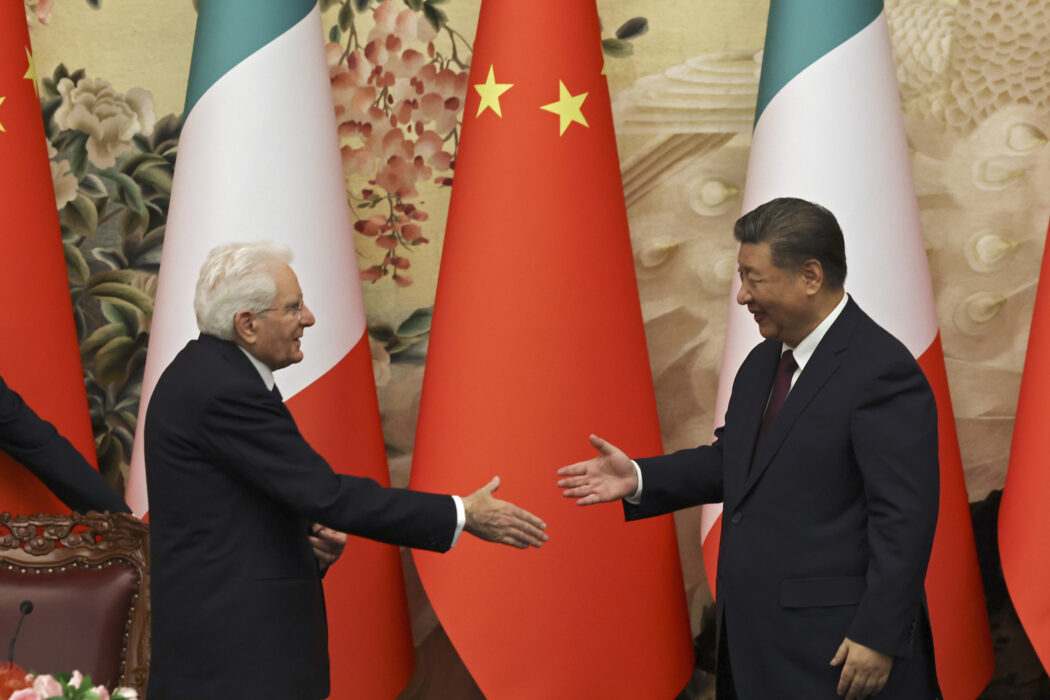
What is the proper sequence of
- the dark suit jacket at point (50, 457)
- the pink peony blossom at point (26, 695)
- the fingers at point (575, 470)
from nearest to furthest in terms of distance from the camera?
the pink peony blossom at point (26, 695) < the fingers at point (575, 470) < the dark suit jacket at point (50, 457)

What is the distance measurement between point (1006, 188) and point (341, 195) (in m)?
1.86

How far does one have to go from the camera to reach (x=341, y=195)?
2.56m

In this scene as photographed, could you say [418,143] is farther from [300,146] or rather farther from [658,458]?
[658,458]

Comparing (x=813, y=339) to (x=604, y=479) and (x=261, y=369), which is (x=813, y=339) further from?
(x=261, y=369)

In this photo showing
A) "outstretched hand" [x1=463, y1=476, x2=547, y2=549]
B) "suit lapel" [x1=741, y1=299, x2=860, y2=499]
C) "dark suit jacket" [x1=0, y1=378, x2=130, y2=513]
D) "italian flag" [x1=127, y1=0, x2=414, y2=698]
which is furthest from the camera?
"italian flag" [x1=127, y1=0, x2=414, y2=698]

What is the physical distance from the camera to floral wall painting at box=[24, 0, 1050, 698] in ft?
9.70

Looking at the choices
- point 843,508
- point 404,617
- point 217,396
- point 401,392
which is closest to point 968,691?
point 843,508

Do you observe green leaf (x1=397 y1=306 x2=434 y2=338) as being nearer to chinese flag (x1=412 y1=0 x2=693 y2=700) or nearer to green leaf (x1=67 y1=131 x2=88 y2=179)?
chinese flag (x1=412 y1=0 x2=693 y2=700)

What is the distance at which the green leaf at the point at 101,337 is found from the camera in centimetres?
297

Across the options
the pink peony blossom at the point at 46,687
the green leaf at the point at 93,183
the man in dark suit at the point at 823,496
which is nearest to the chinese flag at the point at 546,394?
the man in dark suit at the point at 823,496

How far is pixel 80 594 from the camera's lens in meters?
1.72

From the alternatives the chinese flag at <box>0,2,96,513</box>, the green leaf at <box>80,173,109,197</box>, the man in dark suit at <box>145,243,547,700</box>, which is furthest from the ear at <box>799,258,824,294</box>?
the green leaf at <box>80,173,109,197</box>

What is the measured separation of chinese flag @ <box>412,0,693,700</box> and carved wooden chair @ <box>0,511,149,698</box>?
0.86 meters

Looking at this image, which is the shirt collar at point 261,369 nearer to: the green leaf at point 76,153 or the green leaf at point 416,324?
the green leaf at point 416,324
